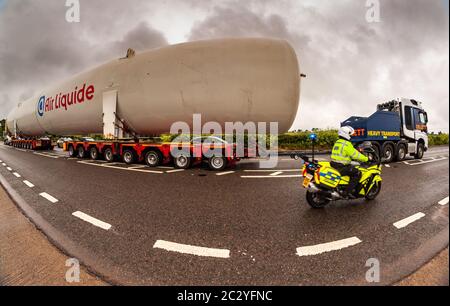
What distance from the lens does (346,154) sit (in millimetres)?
3346

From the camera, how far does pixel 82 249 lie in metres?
2.19

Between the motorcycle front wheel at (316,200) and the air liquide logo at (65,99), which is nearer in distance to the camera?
the motorcycle front wheel at (316,200)

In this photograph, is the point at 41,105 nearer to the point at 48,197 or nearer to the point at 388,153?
the point at 48,197

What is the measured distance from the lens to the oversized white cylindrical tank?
209 inches

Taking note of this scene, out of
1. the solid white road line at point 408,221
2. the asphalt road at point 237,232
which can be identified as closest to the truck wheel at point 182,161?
the asphalt road at point 237,232

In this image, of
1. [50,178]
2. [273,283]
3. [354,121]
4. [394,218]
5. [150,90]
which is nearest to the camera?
[273,283]

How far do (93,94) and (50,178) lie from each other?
3646mm

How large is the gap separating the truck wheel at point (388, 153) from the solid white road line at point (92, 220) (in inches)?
421

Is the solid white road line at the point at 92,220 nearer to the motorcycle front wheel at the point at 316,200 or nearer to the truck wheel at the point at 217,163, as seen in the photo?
the motorcycle front wheel at the point at 316,200

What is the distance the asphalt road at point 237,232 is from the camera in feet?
5.98

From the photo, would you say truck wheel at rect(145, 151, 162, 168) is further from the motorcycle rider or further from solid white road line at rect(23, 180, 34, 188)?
the motorcycle rider

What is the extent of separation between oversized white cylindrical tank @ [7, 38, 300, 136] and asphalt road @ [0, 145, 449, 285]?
242 cm
